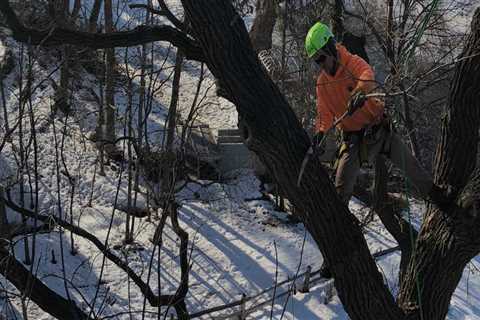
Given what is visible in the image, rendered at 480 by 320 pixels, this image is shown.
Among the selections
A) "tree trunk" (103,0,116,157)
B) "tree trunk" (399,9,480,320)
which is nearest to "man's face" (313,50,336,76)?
"tree trunk" (399,9,480,320)

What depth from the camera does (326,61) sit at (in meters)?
4.57

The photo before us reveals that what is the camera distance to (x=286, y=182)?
3236mm

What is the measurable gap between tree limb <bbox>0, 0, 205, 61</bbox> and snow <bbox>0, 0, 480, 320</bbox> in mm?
3935

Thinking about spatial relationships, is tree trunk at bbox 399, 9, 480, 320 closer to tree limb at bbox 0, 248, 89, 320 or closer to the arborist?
the arborist

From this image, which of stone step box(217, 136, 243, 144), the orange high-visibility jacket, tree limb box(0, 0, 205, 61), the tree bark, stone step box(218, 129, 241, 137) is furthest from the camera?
stone step box(218, 129, 241, 137)

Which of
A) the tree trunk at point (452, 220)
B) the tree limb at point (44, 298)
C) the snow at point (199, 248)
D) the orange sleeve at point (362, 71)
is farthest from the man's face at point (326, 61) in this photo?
the snow at point (199, 248)

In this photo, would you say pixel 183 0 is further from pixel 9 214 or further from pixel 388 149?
pixel 9 214

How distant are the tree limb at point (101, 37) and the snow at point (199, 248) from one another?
3.94 metres

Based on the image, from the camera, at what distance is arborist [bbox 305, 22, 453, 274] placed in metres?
4.42

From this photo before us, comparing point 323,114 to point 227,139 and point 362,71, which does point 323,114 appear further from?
point 227,139

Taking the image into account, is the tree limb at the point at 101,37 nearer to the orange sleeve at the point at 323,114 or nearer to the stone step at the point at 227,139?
the orange sleeve at the point at 323,114

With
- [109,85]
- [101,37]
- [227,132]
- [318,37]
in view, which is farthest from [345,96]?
[227,132]

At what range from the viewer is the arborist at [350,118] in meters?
4.42

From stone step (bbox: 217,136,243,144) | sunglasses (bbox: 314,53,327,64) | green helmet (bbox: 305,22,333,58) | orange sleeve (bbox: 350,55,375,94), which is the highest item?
green helmet (bbox: 305,22,333,58)
